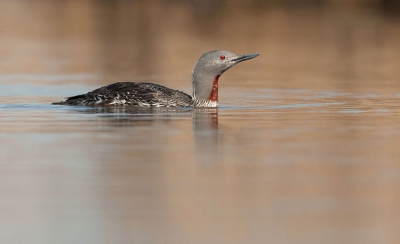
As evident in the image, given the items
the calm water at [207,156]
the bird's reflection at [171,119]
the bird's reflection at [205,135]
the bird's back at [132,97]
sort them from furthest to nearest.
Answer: the bird's back at [132,97] < the bird's reflection at [171,119] < the bird's reflection at [205,135] < the calm water at [207,156]

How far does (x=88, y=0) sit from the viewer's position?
39.7 metres

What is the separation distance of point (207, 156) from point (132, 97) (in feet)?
13.8

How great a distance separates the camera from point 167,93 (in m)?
12.8

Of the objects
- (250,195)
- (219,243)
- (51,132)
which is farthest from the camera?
(51,132)

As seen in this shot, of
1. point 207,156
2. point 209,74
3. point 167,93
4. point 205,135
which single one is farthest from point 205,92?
point 207,156

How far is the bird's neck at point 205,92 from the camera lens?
42.9 feet

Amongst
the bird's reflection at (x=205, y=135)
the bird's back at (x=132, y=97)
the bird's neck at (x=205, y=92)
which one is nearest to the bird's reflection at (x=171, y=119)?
the bird's reflection at (x=205, y=135)

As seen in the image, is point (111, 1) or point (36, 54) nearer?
point (36, 54)

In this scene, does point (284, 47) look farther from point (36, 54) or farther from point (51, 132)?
point (51, 132)

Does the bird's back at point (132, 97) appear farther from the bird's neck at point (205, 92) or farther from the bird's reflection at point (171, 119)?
the bird's neck at point (205, 92)

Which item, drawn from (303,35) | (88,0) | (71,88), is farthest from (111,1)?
(71,88)

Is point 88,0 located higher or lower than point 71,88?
higher

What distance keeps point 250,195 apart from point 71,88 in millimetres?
8750

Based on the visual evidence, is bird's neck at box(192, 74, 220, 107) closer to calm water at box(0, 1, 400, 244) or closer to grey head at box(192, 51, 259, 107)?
grey head at box(192, 51, 259, 107)
